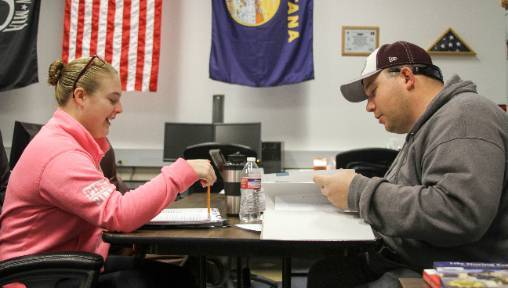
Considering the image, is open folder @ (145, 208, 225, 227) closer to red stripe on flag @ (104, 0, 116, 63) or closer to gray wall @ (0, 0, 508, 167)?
gray wall @ (0, 0, 508, 167)

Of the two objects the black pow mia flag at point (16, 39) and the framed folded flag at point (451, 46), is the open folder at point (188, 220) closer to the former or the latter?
the black pow mia flag at point (16, 39)

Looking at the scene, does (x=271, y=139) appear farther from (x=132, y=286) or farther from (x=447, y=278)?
(x=447, y=278)

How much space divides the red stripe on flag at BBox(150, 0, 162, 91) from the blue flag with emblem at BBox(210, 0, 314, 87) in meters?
0.51

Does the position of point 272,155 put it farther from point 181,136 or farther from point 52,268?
point 52,268

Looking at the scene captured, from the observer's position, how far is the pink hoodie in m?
1.08

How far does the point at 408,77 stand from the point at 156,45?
122 inches

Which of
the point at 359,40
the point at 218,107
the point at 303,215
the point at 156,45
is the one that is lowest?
the point at 303,215

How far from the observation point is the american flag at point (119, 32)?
3885 millimetres

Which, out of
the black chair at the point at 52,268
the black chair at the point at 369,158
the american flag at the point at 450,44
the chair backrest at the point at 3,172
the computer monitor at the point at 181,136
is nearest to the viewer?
the black chair at the point at 52,268

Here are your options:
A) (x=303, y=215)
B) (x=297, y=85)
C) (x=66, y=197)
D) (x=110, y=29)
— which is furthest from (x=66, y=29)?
(x=303, y=215)

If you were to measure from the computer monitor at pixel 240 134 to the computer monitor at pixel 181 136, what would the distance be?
0.10m

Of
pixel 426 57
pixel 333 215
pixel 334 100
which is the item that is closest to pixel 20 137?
pixel 333 215

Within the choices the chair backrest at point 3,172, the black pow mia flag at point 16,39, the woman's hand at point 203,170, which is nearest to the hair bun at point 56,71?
the woman's hand at point 203,170

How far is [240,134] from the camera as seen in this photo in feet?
12.3
